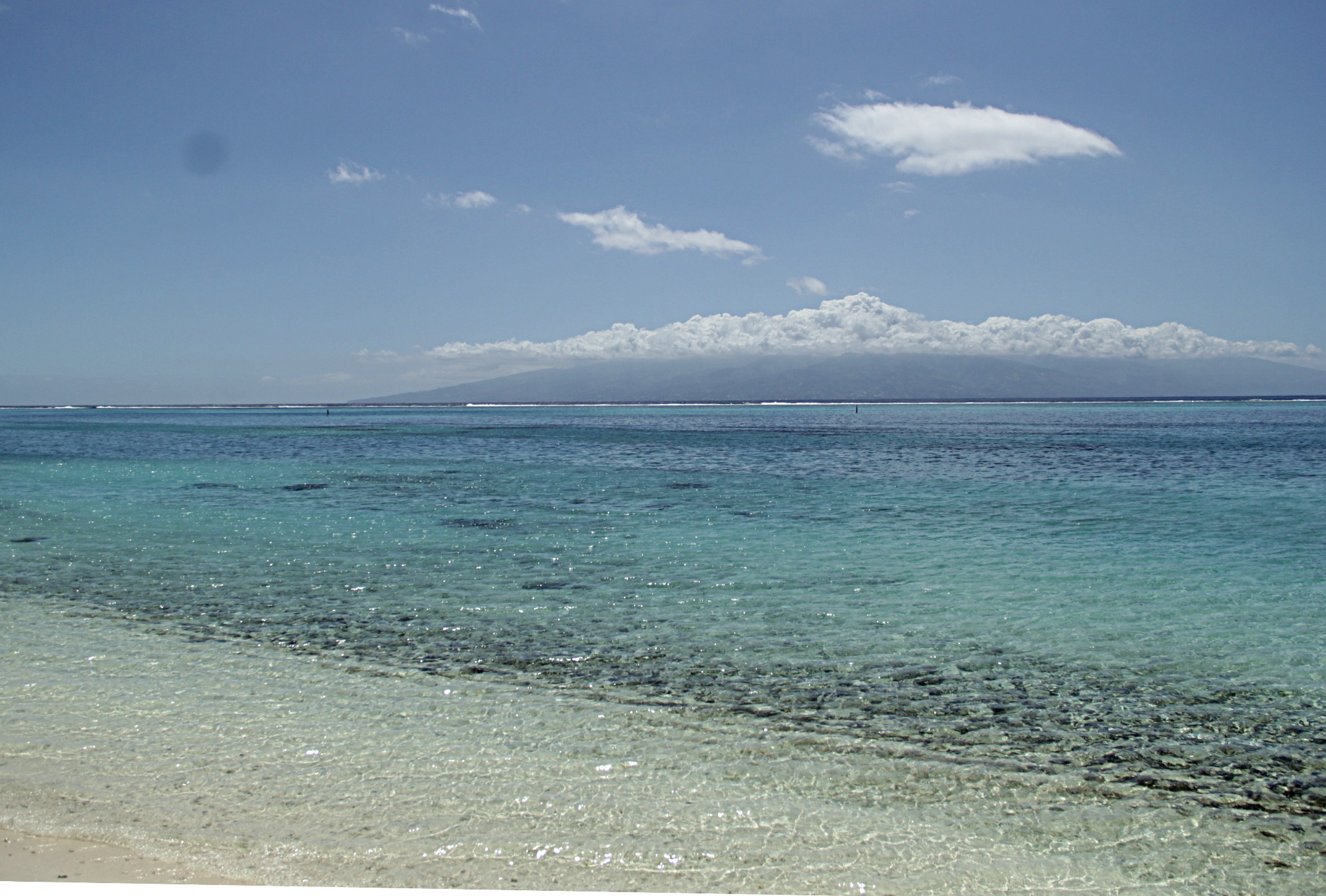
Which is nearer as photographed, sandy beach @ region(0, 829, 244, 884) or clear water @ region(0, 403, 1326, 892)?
sandy beach @ region(0, 829, 244, 884)

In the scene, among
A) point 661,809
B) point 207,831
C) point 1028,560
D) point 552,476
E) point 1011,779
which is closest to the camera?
point 207,831

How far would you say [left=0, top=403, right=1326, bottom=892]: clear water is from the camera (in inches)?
233

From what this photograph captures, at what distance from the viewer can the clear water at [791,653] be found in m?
5.91

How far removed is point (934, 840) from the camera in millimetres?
5852

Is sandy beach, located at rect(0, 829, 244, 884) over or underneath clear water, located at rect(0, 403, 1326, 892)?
over

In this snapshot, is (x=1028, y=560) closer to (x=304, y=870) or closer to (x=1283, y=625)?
(x=1283, y=625)

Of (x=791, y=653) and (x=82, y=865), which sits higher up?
(x=82, y=865)

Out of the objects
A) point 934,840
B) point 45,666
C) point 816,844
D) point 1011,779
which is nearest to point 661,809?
point 816,844

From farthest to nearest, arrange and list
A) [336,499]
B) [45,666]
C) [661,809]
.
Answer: [336,499]
[45,666]
[661,809]

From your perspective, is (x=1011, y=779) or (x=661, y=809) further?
(x=1011, y=779)

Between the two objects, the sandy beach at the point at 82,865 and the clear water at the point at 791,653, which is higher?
the sandy beach at the point at 82,865

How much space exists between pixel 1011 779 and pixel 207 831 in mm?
6060

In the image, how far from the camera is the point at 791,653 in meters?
10.5

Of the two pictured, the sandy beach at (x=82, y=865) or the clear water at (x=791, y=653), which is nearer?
the sandy beach at (x=82, y=865)
